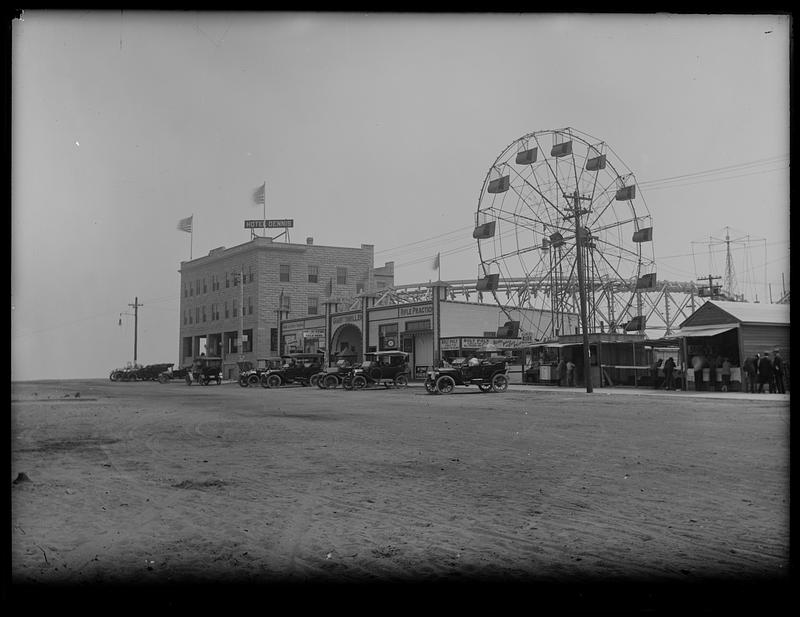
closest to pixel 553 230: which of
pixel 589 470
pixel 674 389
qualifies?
pixel 674 389

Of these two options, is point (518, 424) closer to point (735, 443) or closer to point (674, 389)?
point (735, 443)

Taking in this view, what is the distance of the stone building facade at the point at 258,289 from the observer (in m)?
18.7

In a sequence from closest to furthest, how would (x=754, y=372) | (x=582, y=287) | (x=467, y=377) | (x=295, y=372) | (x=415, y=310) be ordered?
(x=754, y=372) < (x=582, y=287) < (x=467, y=377) < (x=295, y=372) < (x=415, y=310)

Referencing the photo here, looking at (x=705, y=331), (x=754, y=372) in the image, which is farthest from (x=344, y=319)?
(x=754, y=372)

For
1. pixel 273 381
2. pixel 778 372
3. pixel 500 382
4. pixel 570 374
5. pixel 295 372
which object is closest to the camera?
pixel 778 372

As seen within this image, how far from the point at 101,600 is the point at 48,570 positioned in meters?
0.52

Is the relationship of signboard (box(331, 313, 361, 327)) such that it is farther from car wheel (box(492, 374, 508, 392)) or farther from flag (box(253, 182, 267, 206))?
flag (box(253, 182, 267, 206))

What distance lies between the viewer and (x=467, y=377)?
852 inches

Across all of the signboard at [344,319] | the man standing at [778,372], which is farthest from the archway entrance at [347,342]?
the man standing at [778,372]

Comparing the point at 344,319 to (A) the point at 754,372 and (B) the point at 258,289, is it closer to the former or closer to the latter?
(B) the point at 258,289

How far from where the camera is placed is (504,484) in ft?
20.7

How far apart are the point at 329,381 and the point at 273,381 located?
3128 mm

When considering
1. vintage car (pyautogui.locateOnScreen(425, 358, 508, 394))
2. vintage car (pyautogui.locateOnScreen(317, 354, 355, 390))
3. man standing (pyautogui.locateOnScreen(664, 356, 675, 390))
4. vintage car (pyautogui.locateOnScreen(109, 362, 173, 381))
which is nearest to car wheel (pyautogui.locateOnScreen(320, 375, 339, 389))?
vintage car (pyautogui.locateOnScreen(317, 354, 355, 390))

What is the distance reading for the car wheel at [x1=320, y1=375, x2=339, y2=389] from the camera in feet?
86.4
